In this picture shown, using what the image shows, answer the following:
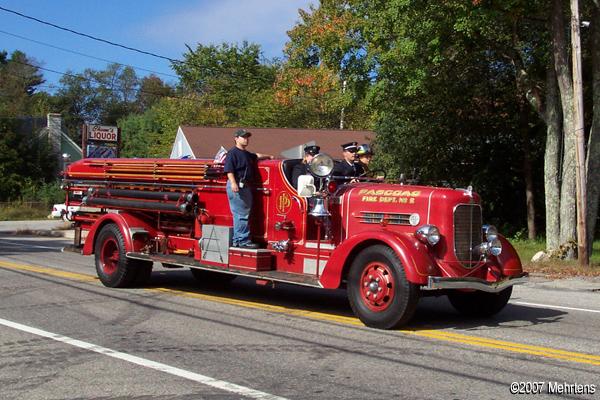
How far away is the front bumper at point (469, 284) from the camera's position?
706 centimetres

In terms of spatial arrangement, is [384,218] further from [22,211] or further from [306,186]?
[22,211]

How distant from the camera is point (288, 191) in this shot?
8.72 metres

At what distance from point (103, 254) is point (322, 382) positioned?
6.09 m

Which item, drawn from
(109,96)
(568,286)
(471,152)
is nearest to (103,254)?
(568,286)

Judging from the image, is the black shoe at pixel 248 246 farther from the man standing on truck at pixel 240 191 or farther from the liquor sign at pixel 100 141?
the liquor sign at pixel 100 141

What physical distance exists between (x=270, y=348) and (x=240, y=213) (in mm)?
2609

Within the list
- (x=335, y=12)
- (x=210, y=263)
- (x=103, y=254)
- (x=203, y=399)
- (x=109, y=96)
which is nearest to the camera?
(x=203, y=399)

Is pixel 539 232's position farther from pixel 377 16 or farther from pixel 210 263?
pixel 210 263

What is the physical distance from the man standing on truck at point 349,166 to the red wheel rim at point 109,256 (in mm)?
3780

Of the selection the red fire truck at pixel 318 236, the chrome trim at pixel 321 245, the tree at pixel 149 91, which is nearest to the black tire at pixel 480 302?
the red fire truck at pixel 318 236

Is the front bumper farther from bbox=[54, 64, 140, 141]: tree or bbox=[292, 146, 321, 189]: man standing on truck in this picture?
bbox=[54, 64, 140, 141]: tree

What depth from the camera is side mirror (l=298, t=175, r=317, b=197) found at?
Result: 823 cm

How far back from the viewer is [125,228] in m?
10.2

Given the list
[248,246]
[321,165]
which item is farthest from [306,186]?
[248,246]
